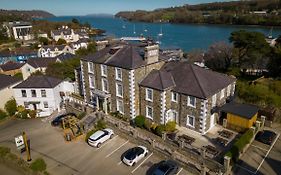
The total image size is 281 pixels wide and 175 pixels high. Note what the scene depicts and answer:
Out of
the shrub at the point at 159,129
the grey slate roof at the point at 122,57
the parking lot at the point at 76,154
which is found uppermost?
the grey slate roof at the point at 122,57

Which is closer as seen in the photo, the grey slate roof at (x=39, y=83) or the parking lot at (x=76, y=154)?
the parking lot at (x=76, y=154)

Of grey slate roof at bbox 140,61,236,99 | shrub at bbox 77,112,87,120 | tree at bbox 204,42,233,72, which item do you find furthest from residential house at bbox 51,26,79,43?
grey slate roof at bbox 140,61,236,99

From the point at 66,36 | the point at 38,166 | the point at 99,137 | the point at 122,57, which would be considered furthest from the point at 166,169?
the point at 66,36

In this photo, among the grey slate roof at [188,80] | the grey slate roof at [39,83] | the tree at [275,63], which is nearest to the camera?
the grey slate roof at [188,80]

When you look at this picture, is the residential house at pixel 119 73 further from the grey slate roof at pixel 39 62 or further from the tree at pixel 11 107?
the grey slate roof at pixel 39 62

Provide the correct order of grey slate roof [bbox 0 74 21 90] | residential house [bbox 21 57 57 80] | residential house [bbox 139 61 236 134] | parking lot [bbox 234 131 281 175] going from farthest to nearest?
1. residential house [bbox 21 57 57 80]
2. grey slate roof [bbox 0 74 21 90]
3. residential house [bbox 139 61 236 134]
4. parking lot [bbox 234 131 281 175]

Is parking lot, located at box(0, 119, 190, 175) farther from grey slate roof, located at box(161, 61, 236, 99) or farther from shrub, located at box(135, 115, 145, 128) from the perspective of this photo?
grey slate roof, located at box(161, 61, 236, 99)

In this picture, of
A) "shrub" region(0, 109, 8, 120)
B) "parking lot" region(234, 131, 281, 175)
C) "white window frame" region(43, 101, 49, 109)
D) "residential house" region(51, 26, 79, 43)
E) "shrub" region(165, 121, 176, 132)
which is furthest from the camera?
"residential house" region(51, 26, 79, 43)

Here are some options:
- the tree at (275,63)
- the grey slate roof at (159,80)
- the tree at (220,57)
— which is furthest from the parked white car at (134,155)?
the tree at (220,57)

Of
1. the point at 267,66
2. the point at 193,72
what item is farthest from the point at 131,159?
the point at 267,66
